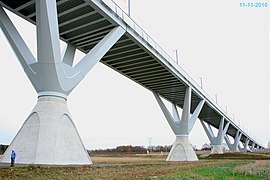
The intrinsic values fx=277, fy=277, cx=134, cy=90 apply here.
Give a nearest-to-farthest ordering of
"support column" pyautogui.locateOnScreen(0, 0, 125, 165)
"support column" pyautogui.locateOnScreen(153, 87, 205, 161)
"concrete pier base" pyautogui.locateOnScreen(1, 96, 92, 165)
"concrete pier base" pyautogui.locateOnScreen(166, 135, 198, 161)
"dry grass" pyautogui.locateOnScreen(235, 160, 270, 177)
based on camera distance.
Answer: "dry grass" pyautogui.locateOnScreen(235, 160, 270, 177) → "concrete pier base" pyautogui.locateOnScreen(1, 96, 92, 165) → "support column" pyautogui.locateOnScreen(0, 0, 125, 165) → "concrete pier base" pyautogui.locateOnScreen(166, 135, 198, 161) → "support column" pyautogui.locateOnScreen(153, 87, 205, 161)

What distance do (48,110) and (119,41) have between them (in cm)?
1332

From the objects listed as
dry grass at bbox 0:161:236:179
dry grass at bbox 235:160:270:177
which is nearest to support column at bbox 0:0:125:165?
dry grass at bbox 0:161:236:179

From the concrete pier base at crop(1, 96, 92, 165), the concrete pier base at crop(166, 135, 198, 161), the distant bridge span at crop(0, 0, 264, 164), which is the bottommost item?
the concrete pier base at crop(166, 135, 198, 161)

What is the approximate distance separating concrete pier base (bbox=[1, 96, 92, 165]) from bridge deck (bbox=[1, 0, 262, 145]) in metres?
Result: 8.56

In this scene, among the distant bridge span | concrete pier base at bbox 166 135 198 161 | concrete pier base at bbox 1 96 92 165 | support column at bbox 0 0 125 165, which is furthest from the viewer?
concrete pier base at bbox 166 135 198 161

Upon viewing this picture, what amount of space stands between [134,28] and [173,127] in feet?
67.8

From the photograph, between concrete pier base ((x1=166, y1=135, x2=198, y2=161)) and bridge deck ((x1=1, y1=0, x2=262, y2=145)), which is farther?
concrete pier base ((x1=166, y1=135, x2=198, y2=161))

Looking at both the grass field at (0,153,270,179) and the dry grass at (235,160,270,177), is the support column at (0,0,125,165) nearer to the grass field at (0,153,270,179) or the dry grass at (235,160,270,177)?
the grass field at (0,153,270,179)

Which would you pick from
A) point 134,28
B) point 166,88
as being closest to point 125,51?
point 134,28

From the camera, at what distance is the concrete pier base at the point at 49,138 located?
52.0 feet

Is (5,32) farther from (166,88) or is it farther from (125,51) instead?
(166,88)

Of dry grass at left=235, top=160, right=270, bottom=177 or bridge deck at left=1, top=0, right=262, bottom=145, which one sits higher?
bridge deck at left=1, top=0, right=262, bottom=145

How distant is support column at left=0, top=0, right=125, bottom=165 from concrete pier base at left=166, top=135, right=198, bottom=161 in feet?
81.1

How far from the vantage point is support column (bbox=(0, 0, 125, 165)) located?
16.1 metres
